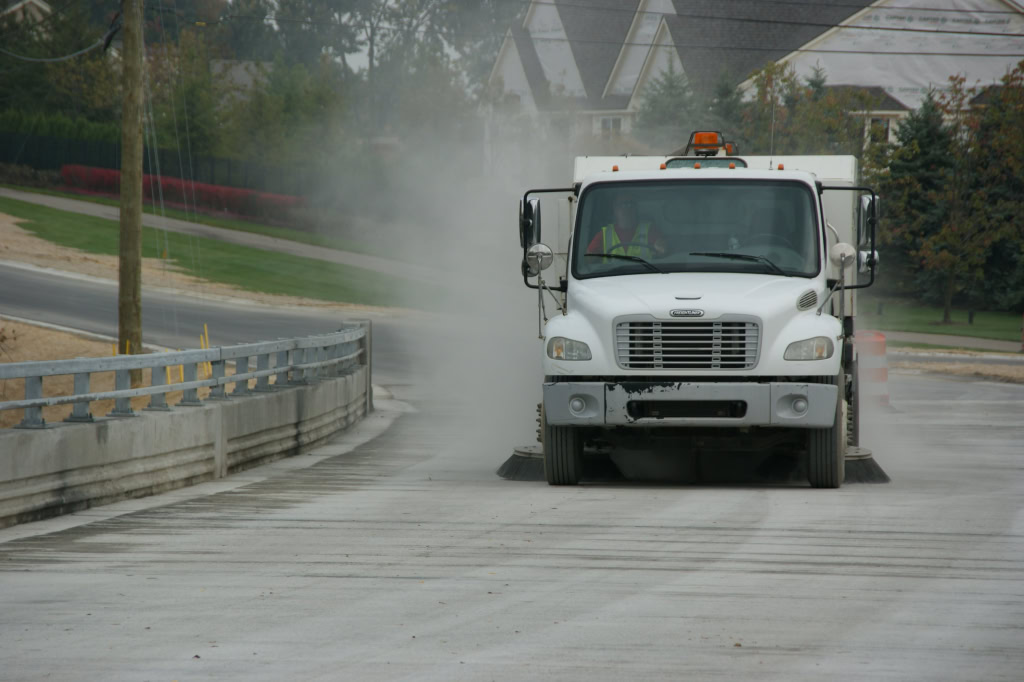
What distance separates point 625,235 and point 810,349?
1963mm

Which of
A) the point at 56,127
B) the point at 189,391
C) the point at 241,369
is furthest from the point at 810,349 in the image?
the point at 56,127

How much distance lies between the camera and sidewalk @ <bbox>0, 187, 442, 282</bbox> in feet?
180

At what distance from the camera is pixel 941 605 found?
725 cm

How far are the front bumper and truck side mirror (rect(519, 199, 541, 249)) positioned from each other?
1387 mm

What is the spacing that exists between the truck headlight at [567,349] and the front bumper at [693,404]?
0.25 metres

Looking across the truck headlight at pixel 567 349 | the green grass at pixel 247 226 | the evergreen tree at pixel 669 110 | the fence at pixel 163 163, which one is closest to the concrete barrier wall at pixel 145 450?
the truck headlight at pixel 567 349

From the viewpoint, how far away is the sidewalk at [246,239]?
180ft

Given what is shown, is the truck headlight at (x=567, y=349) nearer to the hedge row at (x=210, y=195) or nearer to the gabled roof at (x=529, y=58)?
the hedge row at (x=210, y=195)

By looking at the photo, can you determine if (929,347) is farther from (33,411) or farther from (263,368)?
(33,411)

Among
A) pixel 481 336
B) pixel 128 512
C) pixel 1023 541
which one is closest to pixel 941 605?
pixel 1023 541

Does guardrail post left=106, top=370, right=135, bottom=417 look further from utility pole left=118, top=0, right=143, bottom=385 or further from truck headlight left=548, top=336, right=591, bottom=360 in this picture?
utility pole left=118, top=0, right=143, bottom=385

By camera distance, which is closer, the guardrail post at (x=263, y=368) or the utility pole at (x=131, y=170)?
the guardrail post at (x=263, y=368)

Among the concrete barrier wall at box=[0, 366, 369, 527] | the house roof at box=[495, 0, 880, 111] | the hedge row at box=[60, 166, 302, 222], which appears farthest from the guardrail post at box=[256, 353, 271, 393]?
the hedge row at box=[60, 166, 302, 222]

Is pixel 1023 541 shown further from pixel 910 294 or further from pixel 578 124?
pixel 578 124
